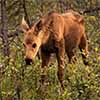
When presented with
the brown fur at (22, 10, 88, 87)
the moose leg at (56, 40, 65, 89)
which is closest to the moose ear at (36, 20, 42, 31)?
the brown fur at (22, 10, 88, 87)

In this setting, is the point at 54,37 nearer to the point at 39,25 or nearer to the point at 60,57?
the point at 60,57

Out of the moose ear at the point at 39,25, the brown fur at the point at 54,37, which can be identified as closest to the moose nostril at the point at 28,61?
the brown fur at the point at 54,37

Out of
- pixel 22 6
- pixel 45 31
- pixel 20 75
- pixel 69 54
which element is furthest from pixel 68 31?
pixel 20 75

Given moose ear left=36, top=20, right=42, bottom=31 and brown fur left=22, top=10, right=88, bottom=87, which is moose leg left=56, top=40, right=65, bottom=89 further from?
moose ear left=36, top=20, right=42, bottom=31

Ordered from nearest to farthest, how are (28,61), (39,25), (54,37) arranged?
(28,61), (39,25), (54,37)

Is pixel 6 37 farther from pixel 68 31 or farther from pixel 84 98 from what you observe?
pixel 84 98

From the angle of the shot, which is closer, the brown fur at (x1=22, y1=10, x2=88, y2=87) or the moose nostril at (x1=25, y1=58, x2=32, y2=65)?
the moose nostril at (x1=25, y1=58, x2=32, y2=65)

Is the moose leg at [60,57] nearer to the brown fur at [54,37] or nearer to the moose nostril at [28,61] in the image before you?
the brown fur at [54,37]

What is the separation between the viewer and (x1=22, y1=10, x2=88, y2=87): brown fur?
29.2ft

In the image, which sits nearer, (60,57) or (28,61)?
(28,61)

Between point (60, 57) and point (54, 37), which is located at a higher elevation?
point (54, 37)

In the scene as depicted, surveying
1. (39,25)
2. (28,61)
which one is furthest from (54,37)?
(28,61)

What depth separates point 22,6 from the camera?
12.3m

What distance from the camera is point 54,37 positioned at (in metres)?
9.54
